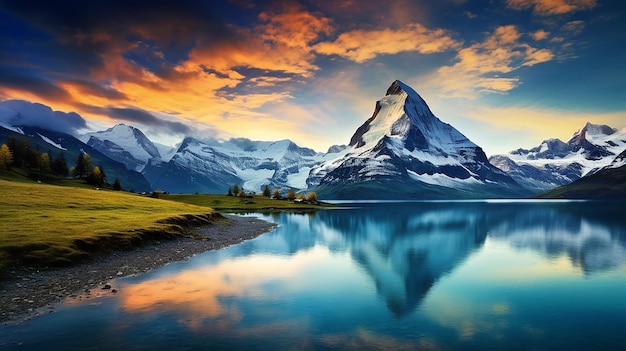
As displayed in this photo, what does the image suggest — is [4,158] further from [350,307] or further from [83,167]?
[350,307]

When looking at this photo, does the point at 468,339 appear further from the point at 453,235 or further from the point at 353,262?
the point at 453,235

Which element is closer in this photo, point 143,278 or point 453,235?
point 143,278

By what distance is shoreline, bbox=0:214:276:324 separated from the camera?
27.5 m

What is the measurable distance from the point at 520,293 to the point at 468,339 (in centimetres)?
1624

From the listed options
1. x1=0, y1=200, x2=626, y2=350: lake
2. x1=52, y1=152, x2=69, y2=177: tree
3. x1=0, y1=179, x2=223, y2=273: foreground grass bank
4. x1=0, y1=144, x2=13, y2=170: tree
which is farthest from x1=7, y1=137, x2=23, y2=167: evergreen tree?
x1=0, y1=200, x2=626, y2=350: lake

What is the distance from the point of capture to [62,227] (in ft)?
162

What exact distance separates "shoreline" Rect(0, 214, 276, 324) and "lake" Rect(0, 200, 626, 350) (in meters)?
1.60

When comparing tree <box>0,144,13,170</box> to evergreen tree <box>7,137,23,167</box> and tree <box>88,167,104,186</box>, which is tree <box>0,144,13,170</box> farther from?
tree <box>88,167,104,186</box>

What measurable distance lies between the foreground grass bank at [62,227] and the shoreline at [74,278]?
5.53 ft

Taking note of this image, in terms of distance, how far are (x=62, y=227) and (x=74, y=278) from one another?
58.9ft

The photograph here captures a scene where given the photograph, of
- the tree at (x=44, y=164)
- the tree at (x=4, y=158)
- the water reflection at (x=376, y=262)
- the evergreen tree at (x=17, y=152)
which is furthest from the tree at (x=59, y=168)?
the water reflection at (x=376, y=262)

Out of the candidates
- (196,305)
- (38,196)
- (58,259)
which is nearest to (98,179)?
(38,196)

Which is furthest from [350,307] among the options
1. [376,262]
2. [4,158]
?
[4,158]

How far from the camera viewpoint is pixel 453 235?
299 ft
